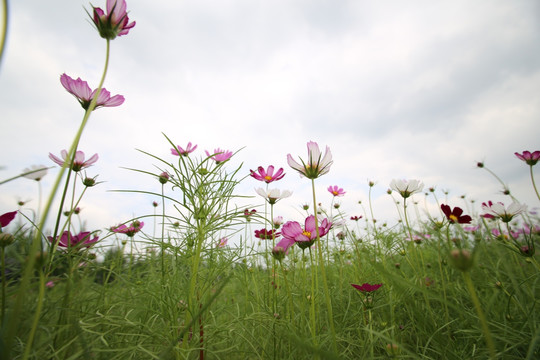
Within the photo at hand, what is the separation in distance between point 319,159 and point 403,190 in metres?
0.66

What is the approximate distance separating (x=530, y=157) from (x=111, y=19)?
1.73m

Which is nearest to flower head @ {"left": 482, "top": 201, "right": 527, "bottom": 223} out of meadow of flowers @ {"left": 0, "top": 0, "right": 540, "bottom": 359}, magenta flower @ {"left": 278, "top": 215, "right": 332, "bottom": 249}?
meadow of flowers @ {"left": 0, "top": 0, "right": 540, "bottom": 359}

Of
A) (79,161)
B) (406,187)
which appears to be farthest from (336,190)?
(79,161)

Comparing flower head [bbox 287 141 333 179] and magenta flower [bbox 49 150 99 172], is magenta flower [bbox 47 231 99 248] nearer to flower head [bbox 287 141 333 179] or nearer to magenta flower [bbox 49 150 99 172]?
magenta flower [bbox 49 150 99 172]

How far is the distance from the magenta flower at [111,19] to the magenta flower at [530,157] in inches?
66.5

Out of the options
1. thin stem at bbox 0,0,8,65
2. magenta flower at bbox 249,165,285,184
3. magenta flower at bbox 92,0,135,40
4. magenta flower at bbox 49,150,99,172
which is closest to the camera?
thin stem at bbox 0,0,8,65

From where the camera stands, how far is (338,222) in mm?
1032

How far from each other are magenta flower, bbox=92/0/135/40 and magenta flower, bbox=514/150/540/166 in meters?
1.69

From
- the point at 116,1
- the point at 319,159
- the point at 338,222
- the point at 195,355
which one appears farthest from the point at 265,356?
the point at 116,1

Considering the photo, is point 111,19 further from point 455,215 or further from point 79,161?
point 455,215

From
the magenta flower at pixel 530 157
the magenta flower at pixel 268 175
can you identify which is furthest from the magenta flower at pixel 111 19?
the magenta flower at pixel 530 157

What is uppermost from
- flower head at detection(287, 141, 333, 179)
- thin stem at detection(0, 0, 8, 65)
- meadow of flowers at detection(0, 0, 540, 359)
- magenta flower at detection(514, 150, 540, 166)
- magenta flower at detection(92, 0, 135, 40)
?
magenta flower at detection(92, 0, 135, 40)

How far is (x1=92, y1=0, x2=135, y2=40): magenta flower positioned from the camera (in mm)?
542

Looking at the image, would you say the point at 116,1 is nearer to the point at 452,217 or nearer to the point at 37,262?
the point at 37,262
